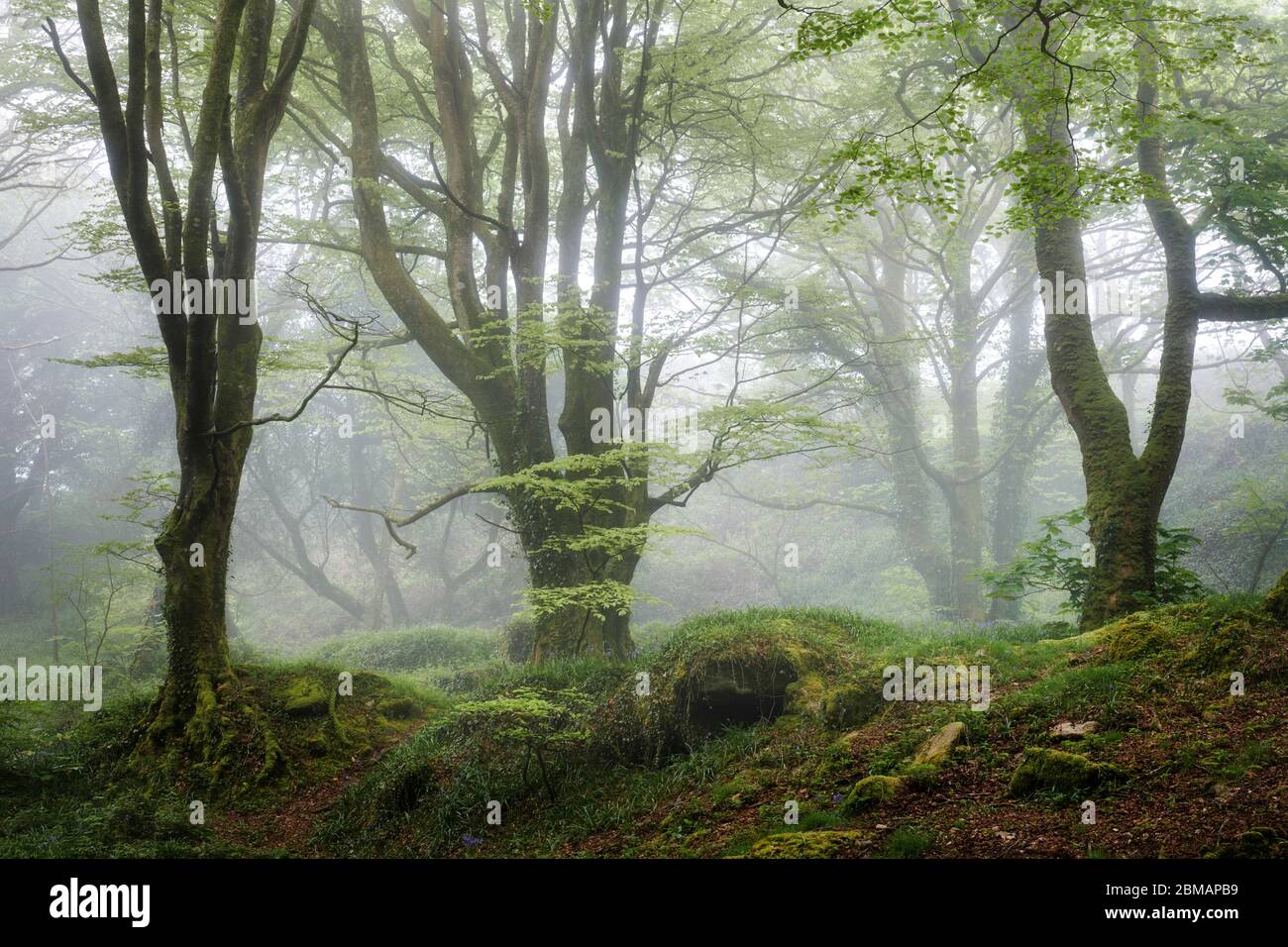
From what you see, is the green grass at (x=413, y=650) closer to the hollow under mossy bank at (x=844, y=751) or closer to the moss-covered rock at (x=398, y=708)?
the moss-covered rock at (x=398, y=708)

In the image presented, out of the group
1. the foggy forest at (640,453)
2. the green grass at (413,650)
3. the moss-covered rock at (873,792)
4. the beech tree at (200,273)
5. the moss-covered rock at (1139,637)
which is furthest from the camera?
the green grass at (413,650)

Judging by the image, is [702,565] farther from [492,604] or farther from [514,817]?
[514,817]

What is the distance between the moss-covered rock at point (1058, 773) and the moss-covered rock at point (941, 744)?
557 millimetres

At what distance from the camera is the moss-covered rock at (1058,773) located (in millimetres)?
4156

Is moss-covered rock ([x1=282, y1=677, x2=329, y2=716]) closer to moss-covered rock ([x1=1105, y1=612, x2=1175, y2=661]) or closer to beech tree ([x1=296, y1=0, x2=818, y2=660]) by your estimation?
beech tree ([x1=296, y1=0, x2=818, y2=660])

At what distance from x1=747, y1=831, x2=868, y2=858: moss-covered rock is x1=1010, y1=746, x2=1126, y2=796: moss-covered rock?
94 cm

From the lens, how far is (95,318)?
1229 inches

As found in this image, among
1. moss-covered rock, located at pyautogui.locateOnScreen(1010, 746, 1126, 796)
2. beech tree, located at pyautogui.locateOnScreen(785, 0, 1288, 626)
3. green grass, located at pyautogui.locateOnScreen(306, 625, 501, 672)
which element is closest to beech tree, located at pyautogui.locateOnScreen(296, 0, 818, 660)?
beech tree, located at pyautogui.locateOnScreen(785, 0, 1288, 626)

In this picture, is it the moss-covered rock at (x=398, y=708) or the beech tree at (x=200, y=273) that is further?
the moss-covered rock at (x=398, y=708)

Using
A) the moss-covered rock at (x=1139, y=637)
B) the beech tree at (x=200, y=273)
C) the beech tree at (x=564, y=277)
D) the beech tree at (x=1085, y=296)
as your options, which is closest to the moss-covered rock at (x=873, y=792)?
the moss-covered rock at (x=1139, y=637)

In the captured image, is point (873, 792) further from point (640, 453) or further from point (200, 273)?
point (200, 273)

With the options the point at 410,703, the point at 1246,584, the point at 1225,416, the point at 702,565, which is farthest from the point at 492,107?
the point at 1225,416

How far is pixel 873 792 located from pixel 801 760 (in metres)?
1.06
